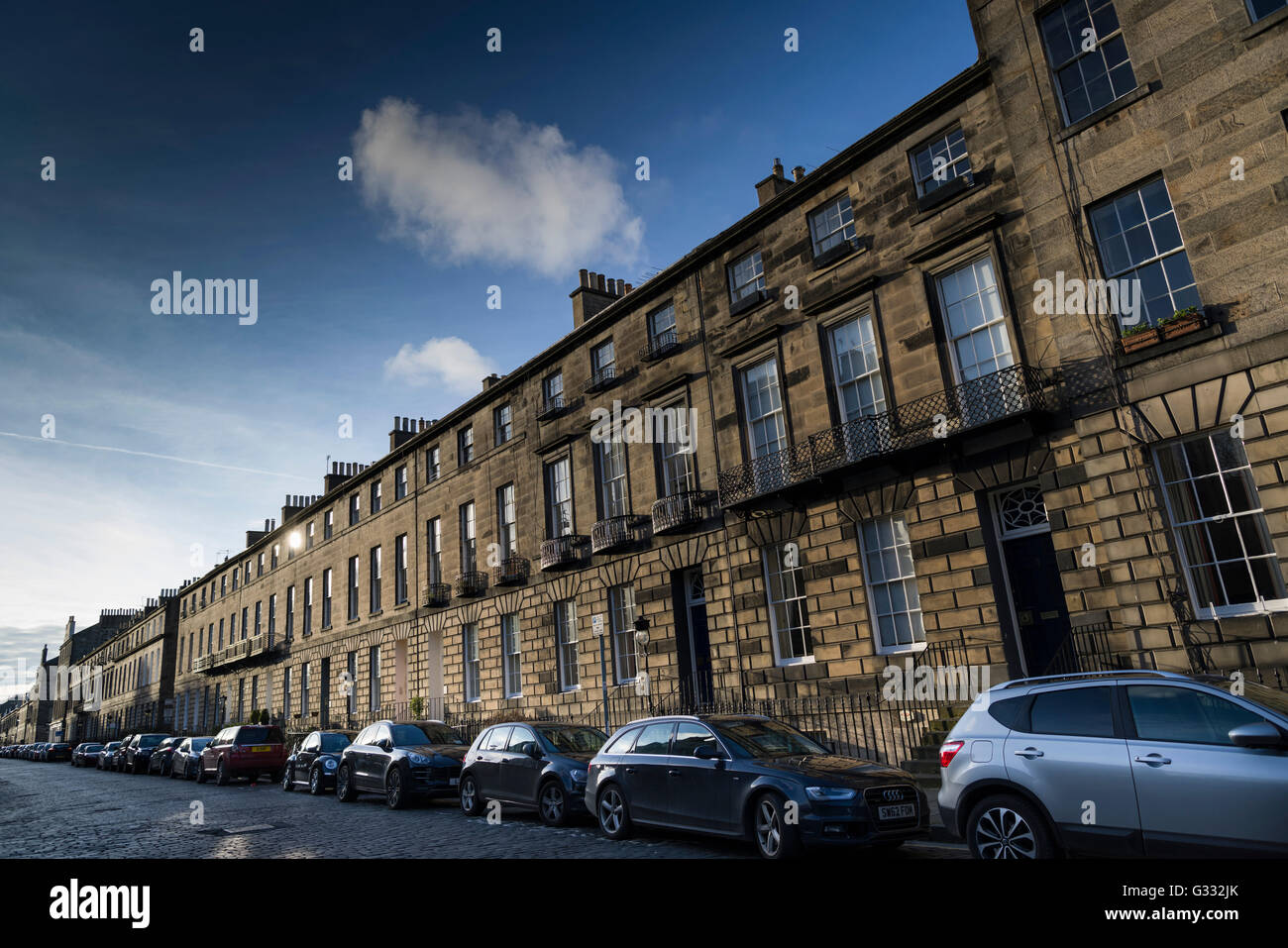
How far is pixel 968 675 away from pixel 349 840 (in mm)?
10302

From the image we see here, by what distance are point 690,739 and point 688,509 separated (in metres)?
10.3

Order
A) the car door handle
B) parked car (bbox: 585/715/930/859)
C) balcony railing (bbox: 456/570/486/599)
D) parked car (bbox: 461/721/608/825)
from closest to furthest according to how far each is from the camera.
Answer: the car door handle < parked car (bbox: 585/715/930/859) < parked car (bbox: 461/721/608/825) < balcony railing (bbox: 456/570/486/599)

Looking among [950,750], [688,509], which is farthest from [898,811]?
[688,509]

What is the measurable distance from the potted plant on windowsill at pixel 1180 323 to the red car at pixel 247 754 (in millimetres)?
24850

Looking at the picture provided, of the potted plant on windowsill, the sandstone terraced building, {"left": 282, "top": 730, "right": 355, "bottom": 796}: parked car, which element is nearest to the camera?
the sandstone terraced building

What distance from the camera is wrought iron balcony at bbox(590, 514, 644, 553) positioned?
22016 mm

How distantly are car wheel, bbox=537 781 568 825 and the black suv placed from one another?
2888 centimetres

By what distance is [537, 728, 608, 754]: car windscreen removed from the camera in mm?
13211

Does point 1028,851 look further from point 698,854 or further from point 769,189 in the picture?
point 769,189

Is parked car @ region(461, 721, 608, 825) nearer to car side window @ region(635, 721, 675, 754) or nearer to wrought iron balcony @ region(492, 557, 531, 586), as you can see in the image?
car side window @ region(635, 721, 675, 754)

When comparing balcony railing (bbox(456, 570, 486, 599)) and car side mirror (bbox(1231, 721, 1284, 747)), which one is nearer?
car side mirror (bbox(1231, 721, 1284, 747))

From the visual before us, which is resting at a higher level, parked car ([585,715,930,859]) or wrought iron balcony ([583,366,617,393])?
wrought iron balcony ([583,366,617,393])

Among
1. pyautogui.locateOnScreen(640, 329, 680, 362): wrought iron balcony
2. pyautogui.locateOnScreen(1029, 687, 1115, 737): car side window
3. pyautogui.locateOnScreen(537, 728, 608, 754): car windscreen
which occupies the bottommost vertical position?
pyautogui.locateOnScreen(537, 728, 608, 754): car windscreen

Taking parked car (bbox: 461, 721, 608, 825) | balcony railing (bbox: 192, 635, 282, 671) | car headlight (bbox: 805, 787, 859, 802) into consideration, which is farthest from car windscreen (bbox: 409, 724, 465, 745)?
balcony railing (bbox: 192, 635, 282, 671)
